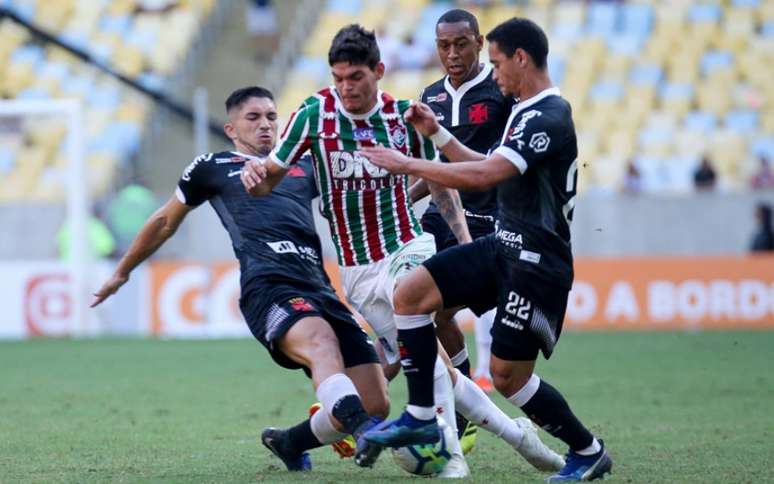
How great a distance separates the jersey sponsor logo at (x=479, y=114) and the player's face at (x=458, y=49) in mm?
213

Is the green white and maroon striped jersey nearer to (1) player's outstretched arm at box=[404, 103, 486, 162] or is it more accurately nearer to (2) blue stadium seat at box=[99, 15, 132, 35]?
(1) player's outstretched arm at box=[404, 103, 486, 162]

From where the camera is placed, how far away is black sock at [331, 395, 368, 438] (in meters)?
7.12

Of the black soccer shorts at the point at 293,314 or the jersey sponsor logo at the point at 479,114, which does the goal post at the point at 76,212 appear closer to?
the jersey sponsor logo at the point at 479,114

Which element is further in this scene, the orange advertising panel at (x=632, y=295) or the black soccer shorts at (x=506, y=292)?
the orange advertising panel at (x=632, y=295)

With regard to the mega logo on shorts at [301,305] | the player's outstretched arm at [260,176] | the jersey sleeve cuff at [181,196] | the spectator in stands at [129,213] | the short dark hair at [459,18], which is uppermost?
the short dark hair at [459,18]

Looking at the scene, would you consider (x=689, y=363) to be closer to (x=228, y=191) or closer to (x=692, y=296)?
(x=692, y=296)

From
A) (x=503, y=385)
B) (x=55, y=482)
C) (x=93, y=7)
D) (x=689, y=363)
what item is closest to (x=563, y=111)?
(x=503, y=385)

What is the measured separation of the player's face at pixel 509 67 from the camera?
7.34 m

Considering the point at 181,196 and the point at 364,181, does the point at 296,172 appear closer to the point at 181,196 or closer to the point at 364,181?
the point at 181,196

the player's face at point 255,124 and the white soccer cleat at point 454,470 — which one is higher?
the player's face at point 255,124

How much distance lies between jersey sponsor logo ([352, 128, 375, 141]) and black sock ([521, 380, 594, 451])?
151 centimetres

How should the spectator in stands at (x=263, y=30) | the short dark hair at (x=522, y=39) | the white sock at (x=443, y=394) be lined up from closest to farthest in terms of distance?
→ 1. the short dark hair at (x=522, y=39)
2. the white sock at (x=443, y=394)
3. the spectator in stands at (x=263, y=30)

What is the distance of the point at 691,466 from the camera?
7797mm

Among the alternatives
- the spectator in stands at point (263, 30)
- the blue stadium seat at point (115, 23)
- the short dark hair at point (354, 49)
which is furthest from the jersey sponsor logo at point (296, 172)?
the spectator in stands at point (263, 30)
